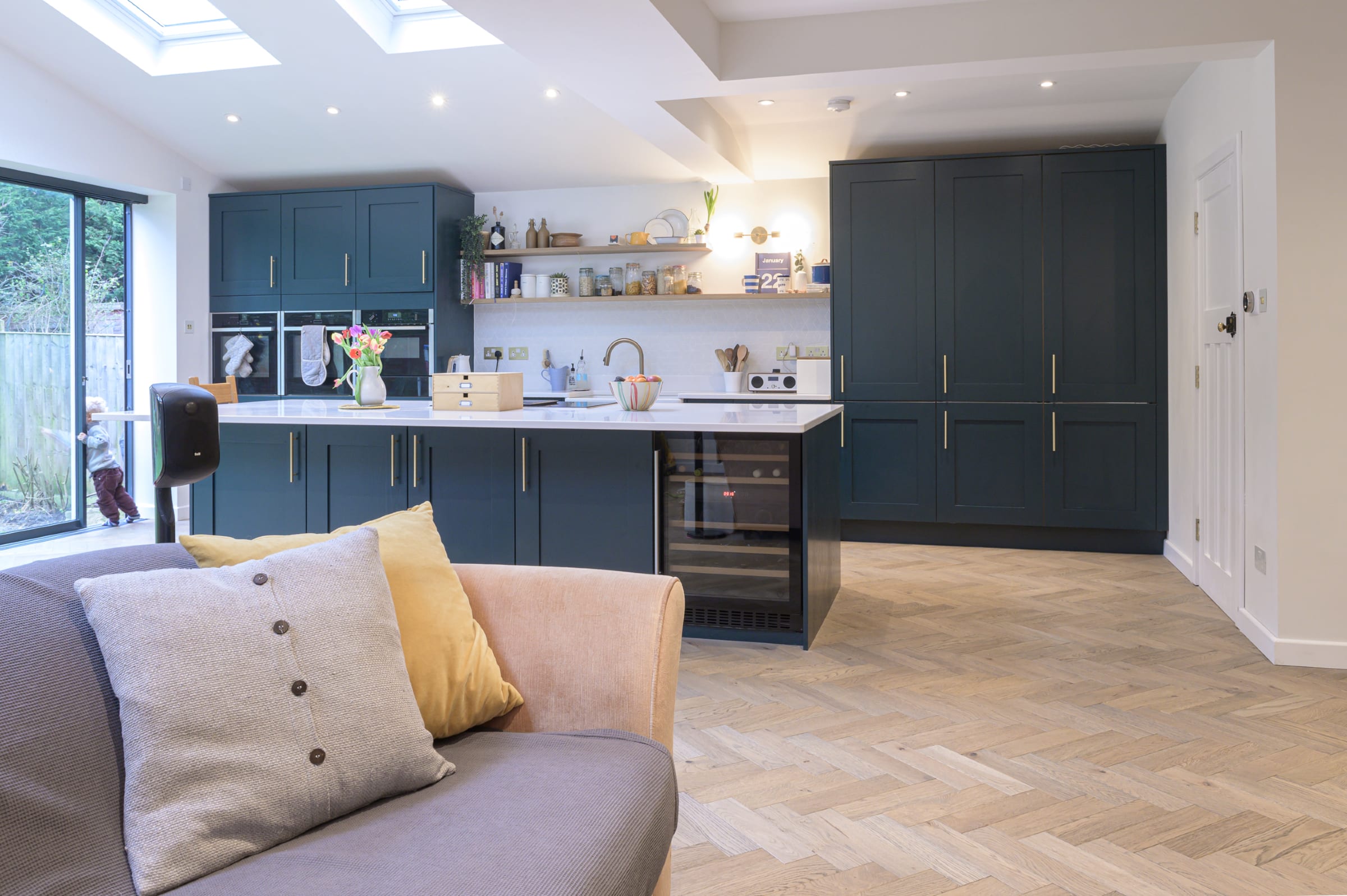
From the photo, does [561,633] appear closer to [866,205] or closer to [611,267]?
[866,205]

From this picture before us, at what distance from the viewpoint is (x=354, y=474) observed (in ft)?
13.6

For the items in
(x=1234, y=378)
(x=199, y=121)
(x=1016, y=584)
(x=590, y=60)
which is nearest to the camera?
(x=590, y=60)

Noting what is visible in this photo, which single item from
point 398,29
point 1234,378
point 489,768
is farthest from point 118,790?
point 398,29

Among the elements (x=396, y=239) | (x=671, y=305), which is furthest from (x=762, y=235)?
(x=396, y=239)

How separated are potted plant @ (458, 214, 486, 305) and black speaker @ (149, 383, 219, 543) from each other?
4.03m

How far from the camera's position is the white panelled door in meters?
4.04

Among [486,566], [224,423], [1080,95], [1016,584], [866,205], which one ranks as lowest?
[1016,584]

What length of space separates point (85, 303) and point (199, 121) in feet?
4.75

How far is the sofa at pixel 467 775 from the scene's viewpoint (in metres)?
1.17

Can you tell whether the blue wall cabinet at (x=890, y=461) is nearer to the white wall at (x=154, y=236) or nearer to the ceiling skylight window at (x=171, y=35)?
the ceiling skylight window at (x=171, y=35)

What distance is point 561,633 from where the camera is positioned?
1.78 meters

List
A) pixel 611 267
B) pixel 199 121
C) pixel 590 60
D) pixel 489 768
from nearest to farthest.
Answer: pixel 489 768, pixel 590 60, pixel 199 121, pixel 611 267

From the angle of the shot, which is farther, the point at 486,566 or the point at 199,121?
the point at 199,121

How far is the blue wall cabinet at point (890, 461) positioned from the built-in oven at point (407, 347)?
2.97m
